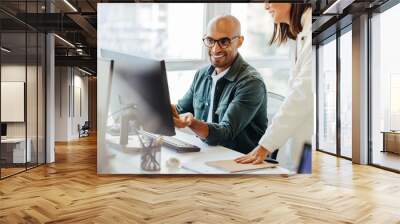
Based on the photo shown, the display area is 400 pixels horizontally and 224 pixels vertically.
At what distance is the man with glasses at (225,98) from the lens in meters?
5.91

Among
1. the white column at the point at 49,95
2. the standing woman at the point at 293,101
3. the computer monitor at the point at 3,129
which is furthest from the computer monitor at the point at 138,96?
the white column at the point at 49,95

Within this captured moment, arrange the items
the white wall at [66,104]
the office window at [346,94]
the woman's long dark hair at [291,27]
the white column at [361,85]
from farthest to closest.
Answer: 1. the white wall at [66,104]
2. the office window at [346,94]
3. the white column at [361,85]
4. the woman's long dark hair at [291,27]

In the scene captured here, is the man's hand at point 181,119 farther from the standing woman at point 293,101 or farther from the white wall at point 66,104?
the white wall at point 66,104

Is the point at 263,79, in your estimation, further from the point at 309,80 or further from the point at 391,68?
the point at 391,68

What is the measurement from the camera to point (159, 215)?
3.89 meters

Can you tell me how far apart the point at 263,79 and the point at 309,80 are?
0.77 meters

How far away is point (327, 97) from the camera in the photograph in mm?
10094

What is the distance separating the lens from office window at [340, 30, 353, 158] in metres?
8.46

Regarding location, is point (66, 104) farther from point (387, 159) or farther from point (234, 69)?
point (387, 159)

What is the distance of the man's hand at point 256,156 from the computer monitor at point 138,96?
119cm

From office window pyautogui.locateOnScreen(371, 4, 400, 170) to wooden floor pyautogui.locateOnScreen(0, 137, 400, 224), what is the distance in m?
0.61

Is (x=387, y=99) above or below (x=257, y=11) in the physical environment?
below

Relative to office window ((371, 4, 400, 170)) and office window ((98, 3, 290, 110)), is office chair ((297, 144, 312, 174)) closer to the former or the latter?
office window ((98, 3, 290, 110))

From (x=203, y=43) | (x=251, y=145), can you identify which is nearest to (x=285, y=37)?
(x=203, y=43)
